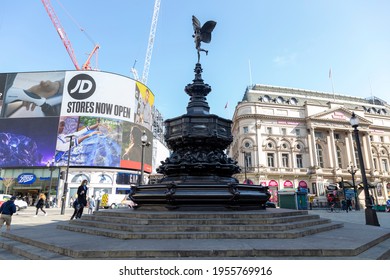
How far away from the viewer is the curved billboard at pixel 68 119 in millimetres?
47125

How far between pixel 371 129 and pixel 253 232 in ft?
210

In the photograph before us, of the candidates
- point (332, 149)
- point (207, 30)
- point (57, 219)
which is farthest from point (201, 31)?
point (332, 149)

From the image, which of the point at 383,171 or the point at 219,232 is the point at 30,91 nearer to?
the point at 219,232

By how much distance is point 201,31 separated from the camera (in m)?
10.6

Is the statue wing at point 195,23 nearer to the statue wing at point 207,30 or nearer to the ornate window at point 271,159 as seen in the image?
the statue wing at point 207,30

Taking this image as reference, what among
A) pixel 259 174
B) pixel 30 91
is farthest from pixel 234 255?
pixel 30 91

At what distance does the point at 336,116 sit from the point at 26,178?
63.5 meters

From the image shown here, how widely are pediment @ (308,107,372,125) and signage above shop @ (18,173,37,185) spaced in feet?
183

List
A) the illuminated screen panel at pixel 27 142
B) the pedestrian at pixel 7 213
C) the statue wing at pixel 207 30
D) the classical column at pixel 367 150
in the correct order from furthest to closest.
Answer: the classical column at pixel 367 150 → the illuminated screen panel at pixel 27 142 → the statue wing at pixel 207 30 → the pedestrian at pixel 7 213

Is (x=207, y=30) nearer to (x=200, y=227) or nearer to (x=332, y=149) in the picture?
(x=200, y=227)

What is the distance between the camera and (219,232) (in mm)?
5328

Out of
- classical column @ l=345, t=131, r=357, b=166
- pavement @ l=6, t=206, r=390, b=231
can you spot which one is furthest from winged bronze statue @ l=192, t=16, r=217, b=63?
classical column @ l=345, t=131, r=357, b=166

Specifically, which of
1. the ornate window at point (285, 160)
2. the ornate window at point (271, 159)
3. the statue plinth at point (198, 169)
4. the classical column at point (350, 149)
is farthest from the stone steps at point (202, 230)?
the classical column at point (350, 149)

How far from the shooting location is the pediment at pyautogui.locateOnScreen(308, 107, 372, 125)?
4925cm
